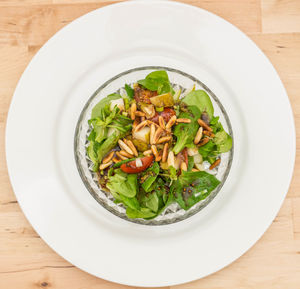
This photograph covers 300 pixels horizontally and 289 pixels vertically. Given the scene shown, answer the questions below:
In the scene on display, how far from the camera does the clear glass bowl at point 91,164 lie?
39.6 inches

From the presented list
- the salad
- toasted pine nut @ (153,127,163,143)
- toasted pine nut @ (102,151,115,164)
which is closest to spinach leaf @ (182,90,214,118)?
the salad

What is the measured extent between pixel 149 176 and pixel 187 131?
0.50 feet

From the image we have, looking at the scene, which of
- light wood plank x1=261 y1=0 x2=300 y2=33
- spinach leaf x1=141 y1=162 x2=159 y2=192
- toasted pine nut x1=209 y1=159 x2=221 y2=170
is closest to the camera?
spinach leaf x1=141 y1=162 x2=159 y2=192

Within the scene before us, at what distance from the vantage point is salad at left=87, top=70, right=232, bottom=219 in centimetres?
89

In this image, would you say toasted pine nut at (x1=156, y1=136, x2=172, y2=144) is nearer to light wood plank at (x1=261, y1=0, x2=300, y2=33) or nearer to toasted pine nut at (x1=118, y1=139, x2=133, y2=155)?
toasted pine nut at (x1=118, y1=139, x2=133, y2=155)

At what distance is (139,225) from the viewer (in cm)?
108

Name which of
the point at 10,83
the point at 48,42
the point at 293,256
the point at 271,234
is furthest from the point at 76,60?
the point at 293,256

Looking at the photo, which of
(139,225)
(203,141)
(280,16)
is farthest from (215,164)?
(280,16)

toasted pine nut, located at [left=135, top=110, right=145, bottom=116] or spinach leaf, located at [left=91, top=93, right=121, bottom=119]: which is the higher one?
spinach leaf, located at [left=91, top=93, right=121, bottom=119]

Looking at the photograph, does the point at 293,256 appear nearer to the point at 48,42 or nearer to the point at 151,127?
the point at 151,127

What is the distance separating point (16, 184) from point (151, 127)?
1.58 feet

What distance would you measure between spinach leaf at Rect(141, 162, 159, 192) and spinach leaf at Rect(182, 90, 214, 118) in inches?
7.8

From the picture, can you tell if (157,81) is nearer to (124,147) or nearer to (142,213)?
(124,147)

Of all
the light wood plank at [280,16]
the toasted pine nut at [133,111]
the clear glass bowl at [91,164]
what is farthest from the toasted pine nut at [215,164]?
the light wood plank at [280,16]
